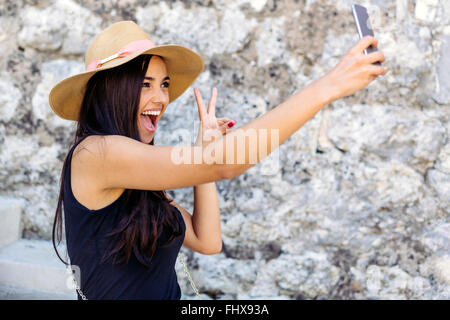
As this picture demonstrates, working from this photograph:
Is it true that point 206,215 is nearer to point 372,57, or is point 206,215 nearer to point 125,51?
point 125,51

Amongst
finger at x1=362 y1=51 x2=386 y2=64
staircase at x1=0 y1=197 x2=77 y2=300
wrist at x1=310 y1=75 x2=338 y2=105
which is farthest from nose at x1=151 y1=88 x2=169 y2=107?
staircase at x1=0 y1=197 x2=77 y2=300

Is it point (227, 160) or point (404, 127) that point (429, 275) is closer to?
point (404, 127)

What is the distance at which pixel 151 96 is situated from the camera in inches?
62.3

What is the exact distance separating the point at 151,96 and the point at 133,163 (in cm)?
39

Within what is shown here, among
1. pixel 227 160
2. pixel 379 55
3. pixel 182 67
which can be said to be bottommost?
pixel 227 160

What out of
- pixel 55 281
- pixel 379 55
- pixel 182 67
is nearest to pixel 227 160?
pixel 379 55

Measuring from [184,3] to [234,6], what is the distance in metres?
0.26

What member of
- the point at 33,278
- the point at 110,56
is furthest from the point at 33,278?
the point at 110,56

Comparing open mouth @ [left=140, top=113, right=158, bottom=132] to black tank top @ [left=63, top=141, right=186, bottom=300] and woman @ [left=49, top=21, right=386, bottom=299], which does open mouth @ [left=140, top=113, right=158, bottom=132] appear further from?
black tank top @ [left=63, top=141, right=186, bottom=300]

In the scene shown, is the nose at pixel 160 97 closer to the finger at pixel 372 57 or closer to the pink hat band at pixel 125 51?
the pink hat band at pixel 125 51

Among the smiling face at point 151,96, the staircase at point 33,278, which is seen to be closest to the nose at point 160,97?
the smiling face at point 151,96
